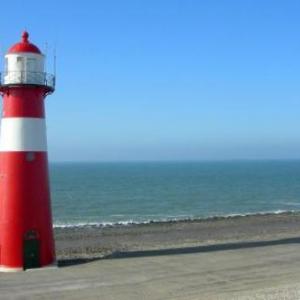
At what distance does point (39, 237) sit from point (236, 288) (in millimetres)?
5138

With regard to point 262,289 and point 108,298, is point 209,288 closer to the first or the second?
point 262,289

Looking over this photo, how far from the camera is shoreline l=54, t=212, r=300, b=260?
22109 mm

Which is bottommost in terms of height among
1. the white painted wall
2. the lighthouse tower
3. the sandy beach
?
the sandy beach

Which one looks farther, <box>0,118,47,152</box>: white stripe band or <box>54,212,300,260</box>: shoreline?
<box>54,212,300,260</box>: shoreline

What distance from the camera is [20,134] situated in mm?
15625

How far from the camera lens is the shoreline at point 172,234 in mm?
22109

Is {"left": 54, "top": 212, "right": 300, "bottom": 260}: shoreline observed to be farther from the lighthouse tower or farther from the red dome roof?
the red dome roof

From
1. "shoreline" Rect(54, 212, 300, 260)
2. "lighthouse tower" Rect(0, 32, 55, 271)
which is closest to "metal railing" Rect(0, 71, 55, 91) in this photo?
"lighthouse tower" Rect(0, 32, 55, 271)

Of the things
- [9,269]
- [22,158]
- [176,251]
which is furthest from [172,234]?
[22,158]

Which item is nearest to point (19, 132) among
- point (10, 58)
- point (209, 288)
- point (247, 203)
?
point (10, 58)

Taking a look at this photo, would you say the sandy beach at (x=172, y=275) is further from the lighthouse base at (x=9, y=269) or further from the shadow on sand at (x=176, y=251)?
the lighthouse base at (x=9, y=269)

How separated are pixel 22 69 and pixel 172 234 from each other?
1395 cm

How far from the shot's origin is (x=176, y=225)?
3203 cm

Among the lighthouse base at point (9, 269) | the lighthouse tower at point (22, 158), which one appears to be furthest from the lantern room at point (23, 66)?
the lighthouse base at point (9, 269)
